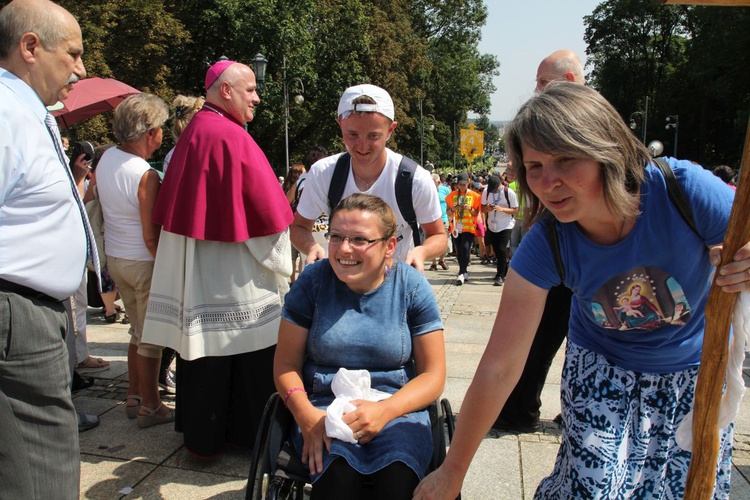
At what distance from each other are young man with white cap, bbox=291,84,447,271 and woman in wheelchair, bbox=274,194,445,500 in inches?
16.4

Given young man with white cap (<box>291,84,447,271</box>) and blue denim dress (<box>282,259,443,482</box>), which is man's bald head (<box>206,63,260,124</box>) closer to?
young man with white cap (<box>291,84,447,271</box>)

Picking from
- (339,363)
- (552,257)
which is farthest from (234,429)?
(552,257)

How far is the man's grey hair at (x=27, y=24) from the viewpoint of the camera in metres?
2.09

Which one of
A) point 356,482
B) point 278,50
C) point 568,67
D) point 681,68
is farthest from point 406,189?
point 681,68

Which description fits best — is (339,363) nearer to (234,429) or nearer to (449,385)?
(234,429)

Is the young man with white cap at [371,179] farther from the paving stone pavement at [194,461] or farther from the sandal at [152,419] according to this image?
the sandal at [152,419]

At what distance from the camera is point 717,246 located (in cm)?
157

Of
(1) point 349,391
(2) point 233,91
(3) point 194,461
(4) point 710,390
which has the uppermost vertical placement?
(2) point 233,91

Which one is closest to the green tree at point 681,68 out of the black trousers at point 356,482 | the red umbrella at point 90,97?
the red umbrella at point 90,97

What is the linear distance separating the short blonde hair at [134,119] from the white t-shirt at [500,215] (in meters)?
7.16

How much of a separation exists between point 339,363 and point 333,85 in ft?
86.5

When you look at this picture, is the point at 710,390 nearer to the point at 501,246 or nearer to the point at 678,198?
the point at 678,198

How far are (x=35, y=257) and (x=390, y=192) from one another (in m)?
1.70

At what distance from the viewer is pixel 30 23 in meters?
2.10
